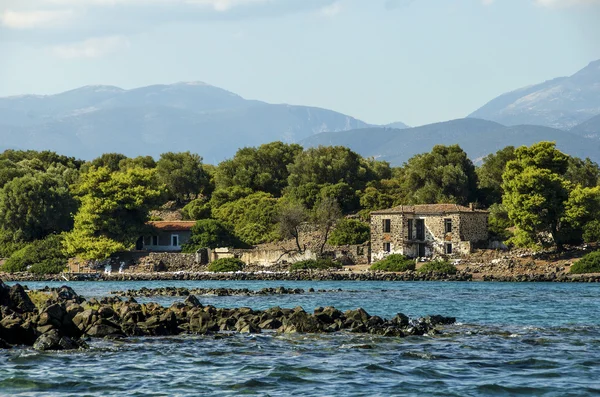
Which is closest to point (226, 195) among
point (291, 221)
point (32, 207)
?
point (291, 221)

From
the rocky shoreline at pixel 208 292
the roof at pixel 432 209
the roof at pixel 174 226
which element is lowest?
the rocky shoreline at pixel 208 292

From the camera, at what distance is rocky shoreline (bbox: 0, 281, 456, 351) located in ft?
86.9

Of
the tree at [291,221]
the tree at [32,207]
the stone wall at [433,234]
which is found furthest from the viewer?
the tree at [32,207]

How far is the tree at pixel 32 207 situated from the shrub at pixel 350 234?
20.9m

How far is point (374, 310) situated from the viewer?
3916cm

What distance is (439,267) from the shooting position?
215 feet

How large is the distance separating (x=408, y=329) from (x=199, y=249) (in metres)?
46.9

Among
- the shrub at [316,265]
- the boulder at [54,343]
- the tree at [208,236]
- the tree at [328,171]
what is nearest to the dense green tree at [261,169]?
the tree at [328,171]

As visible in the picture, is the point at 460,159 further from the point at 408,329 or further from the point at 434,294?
the point at 408,329

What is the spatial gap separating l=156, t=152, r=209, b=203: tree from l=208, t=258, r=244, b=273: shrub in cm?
2228

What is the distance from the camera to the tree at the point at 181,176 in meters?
94.2

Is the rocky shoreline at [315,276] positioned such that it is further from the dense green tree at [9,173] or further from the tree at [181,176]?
the tree at [181,176]

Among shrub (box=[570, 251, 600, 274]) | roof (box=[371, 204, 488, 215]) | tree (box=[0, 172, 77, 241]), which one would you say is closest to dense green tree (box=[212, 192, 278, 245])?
roof (box=[371, 204, 488, 215])

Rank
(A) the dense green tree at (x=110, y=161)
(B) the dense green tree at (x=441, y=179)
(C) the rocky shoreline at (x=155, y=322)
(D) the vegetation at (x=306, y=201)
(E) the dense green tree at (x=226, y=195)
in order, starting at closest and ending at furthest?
(C) the rocky shoreline at (x=155, y=322) < (D) the vegetation at (x=306, y=201) < (B) the dense green tree at (x=441, y=179) < (E) the dense green tree at (x=226, y=195) < (A) the dense green tree at (x=110, y=161)
